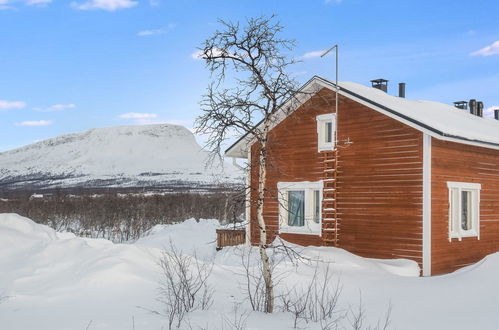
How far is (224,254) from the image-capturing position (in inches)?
644

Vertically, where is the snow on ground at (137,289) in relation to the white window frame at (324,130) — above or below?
below

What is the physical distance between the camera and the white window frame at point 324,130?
15555 millimetres

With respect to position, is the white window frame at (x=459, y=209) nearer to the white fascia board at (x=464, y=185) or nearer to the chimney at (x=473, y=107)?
the white fascia board at (x=464, y=185)

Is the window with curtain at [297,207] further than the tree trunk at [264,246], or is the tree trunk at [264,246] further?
the window with curtain at [297,207]

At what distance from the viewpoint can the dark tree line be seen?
1295 inches

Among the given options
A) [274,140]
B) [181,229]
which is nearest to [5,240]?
[274,140]

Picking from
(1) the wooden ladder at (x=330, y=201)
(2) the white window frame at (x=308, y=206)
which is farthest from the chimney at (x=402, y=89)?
(2) the white window frame at (x=308, y=206)

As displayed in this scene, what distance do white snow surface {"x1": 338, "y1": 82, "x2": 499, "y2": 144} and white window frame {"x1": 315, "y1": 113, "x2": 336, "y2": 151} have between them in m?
0.99

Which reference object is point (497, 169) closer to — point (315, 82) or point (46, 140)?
point (315, 82)

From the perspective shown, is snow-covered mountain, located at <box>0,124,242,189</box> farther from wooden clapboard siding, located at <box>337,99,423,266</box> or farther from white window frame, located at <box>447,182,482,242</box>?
white window frame, located at <box>447,182,482,242</box>

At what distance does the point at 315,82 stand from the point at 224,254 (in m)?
5.81

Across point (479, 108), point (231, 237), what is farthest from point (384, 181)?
point (479, 108)

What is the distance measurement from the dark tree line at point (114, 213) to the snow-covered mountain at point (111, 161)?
238 ft

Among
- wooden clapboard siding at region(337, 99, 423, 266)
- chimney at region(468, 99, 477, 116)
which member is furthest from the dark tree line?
wooden clapboard siding at region(337, 99, 423, 266)
